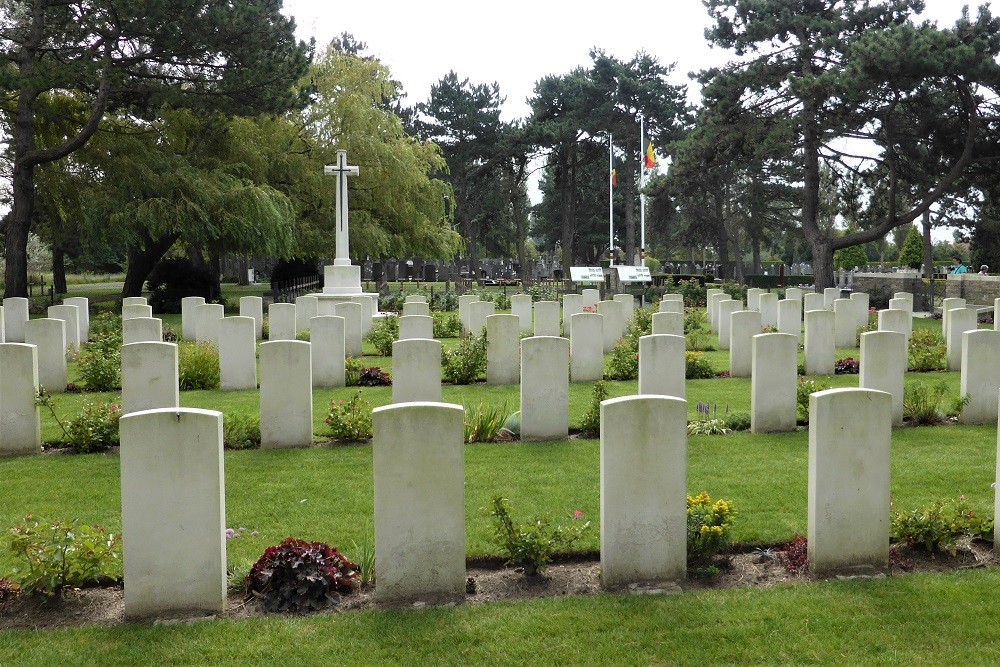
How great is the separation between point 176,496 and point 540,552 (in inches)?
80.5

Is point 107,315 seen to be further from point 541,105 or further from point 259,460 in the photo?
point 541,105

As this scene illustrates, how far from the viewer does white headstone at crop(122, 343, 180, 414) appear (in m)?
8.84

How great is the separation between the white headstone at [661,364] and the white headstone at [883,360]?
1.87m

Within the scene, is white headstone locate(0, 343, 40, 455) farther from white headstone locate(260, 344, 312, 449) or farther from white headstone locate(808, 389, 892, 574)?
white headstone locate(808, 389, 892, 574)

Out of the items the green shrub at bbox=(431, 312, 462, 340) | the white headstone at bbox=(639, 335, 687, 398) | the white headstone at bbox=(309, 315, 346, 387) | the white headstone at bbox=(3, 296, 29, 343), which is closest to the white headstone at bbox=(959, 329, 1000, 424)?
the white headstone at bbox=(639, 335, 687, 398)

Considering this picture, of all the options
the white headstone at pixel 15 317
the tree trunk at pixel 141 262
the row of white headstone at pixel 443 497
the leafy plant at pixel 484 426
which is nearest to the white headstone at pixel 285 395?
the leafy plant at pixel 484 426

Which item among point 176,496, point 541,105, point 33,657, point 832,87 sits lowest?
point 33,657

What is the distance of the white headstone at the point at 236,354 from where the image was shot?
12164mm

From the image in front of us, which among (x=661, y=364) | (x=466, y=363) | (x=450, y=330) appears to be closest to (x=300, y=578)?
(x=661, y=364)

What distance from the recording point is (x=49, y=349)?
12.1 metres

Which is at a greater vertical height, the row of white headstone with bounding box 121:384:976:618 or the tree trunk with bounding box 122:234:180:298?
the tree trunk with bounding box 122:234:180:298

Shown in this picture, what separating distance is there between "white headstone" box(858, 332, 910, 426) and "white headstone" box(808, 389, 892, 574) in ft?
14.4

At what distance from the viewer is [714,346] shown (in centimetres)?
1781

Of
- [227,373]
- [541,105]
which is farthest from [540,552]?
[541,105]
